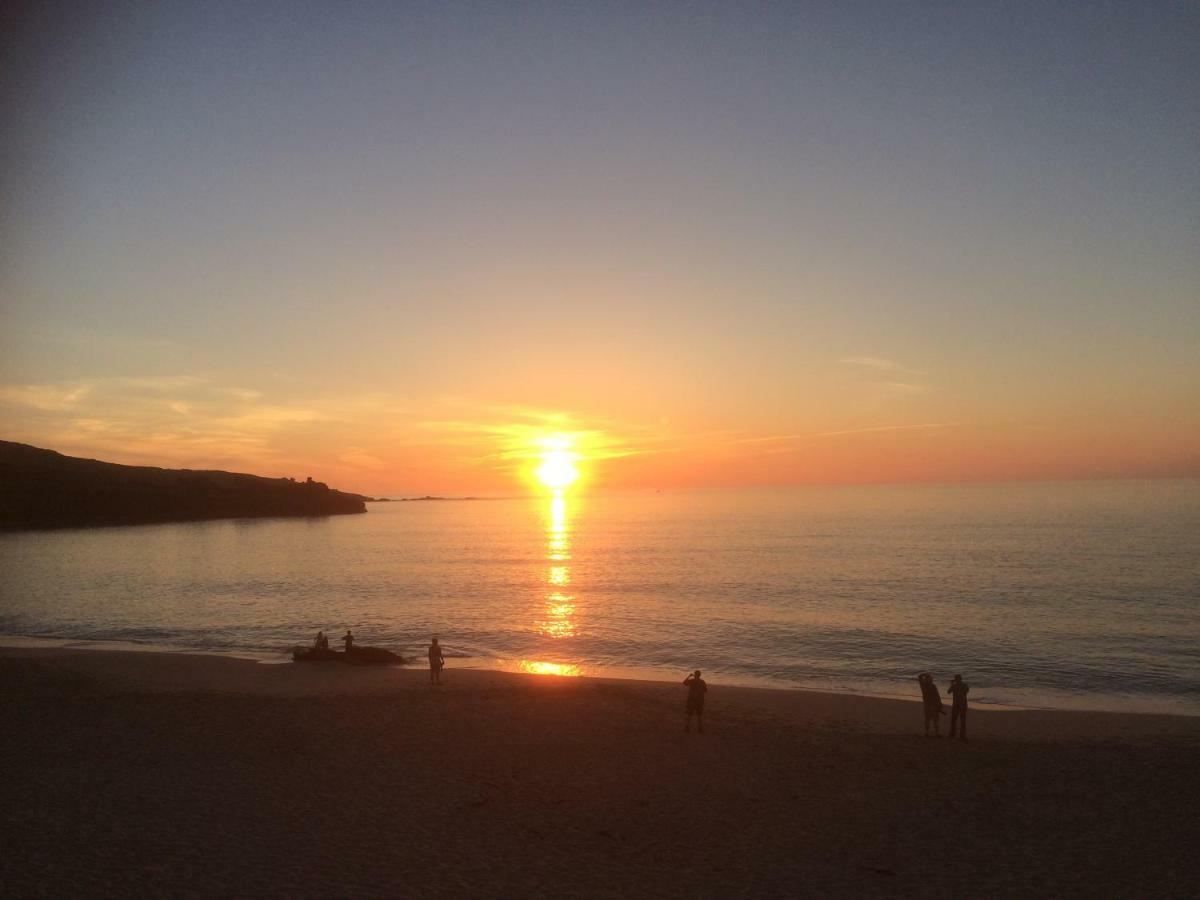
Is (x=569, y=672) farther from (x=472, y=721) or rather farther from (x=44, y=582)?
(x=44, y=582)

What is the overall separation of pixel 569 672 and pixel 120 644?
22.2 m

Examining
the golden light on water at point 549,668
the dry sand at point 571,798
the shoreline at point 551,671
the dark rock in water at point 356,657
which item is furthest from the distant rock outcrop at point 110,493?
the golden light on water at point 549,668

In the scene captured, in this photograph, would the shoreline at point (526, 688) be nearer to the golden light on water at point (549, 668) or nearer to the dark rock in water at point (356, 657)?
the dark rock in water at point (356, 657)

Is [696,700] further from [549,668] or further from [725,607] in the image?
[725,607]

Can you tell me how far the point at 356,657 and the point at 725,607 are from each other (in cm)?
2590

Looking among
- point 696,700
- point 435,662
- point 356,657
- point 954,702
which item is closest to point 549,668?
point 435,662

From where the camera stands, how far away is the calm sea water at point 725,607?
1195 inches

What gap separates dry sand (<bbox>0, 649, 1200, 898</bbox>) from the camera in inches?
412

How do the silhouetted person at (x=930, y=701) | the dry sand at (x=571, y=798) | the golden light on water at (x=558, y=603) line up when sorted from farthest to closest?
the golden light on water at (x=558, y=603) → the silhouetted person at (x=930, y=701) → the dry sand at (x=571, y=798)

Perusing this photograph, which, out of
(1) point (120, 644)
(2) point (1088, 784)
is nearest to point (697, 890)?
(2) point (1088, 784)

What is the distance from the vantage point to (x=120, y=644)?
34.9 meters

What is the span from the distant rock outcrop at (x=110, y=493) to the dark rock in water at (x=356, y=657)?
133m

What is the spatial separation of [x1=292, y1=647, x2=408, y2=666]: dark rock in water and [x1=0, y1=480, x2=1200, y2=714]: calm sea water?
3.25 metres

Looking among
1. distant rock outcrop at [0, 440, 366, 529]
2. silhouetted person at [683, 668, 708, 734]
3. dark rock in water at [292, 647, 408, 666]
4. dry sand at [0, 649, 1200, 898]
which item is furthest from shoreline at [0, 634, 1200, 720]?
distant rock outcrop at [0, 440, 366, 529]
